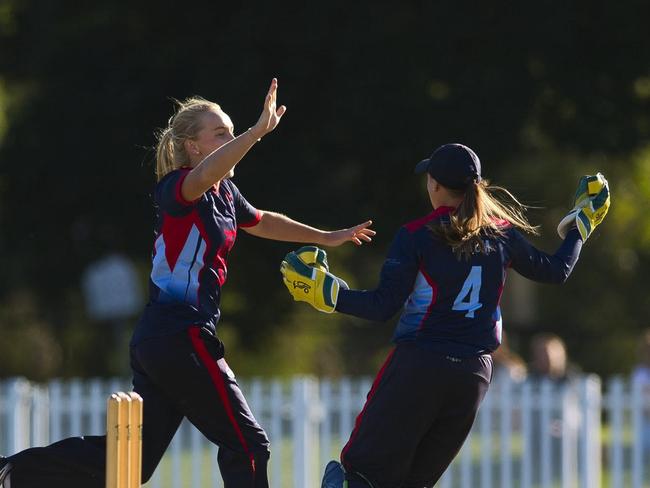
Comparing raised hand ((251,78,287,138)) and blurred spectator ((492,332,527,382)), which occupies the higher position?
raised hand ((251,78,287,138))

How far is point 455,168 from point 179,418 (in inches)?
55.9

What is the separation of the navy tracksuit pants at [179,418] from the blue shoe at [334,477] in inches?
10.3

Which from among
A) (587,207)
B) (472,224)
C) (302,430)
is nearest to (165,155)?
(472,224)

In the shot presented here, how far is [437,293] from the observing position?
4.88 m

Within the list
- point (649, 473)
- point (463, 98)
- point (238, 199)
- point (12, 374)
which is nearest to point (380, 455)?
point (238, 199)

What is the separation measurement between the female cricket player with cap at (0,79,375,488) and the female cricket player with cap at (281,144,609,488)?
332mm

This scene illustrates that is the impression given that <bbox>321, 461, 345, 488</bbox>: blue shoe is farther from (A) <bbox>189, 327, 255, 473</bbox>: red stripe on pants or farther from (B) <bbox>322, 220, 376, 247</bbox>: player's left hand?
(B) <bbox>322, 220, 376, 247</bbox>: player's left hand

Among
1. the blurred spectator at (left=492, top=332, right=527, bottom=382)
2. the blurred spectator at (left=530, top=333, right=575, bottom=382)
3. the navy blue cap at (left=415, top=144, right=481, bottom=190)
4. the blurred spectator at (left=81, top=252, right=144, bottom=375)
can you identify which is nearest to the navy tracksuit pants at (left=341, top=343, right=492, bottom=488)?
the navy blue cap at (left=415, top=144, right=481, bottom=190)

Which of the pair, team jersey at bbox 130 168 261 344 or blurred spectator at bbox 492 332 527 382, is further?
blurred spectator at bbox 492 332 527 382

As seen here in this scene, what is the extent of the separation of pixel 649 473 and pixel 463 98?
4.19 metres

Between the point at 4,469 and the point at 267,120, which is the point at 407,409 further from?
the point at 4,469

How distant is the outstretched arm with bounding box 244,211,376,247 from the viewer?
558 cm

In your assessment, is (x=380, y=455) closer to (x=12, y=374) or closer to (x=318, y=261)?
(x=318, y=261)

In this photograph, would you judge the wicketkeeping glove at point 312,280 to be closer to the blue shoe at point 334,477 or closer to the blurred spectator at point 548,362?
the blue shoe at point 334,477
